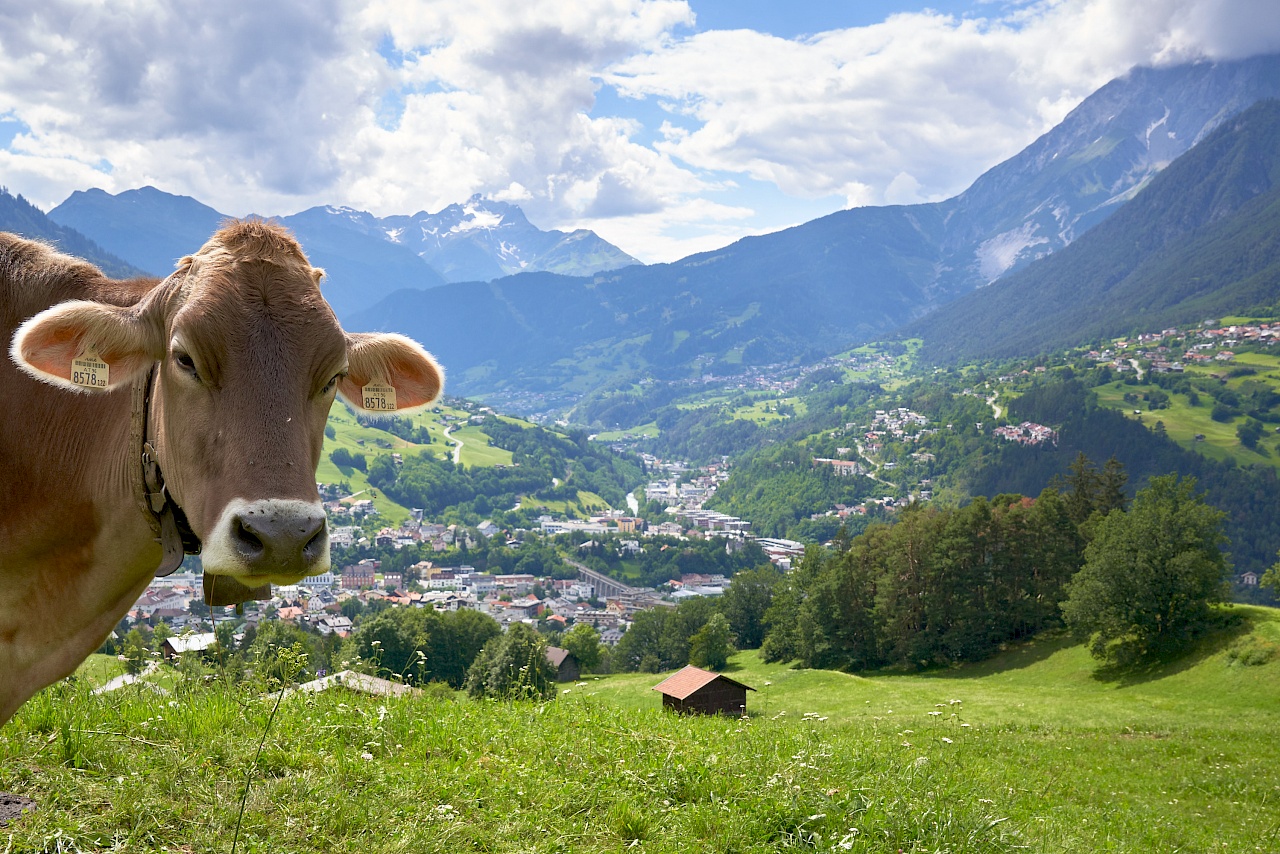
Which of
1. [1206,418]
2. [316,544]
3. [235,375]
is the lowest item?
[316,544]

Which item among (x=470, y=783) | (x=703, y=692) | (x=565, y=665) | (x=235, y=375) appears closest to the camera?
(x=235, y=375)

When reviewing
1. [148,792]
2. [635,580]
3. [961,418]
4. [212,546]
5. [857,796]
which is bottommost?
[635,580]

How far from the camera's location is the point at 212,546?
7.49ft

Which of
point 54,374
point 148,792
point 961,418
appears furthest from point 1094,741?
point 961,418

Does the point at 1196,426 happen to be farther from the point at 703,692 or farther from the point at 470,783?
the point at 470,783

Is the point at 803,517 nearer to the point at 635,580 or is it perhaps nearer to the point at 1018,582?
the point at 635,580

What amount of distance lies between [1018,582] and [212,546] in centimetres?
5401

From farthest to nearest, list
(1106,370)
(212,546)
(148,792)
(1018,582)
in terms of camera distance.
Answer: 1. (1106,370)
2. (1018,582)
3. (148,792)
4. (212,546)

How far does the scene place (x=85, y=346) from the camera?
268cm

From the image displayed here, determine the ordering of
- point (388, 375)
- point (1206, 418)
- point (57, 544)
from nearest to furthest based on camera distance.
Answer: point (57, 544) → point (388, 375) → point (1206, 418)

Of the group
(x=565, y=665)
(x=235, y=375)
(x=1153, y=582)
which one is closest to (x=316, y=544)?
(x=235, y=375)

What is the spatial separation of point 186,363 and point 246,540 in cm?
74

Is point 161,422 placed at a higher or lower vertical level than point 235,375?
lower

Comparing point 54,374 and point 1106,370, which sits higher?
point 1106,370
